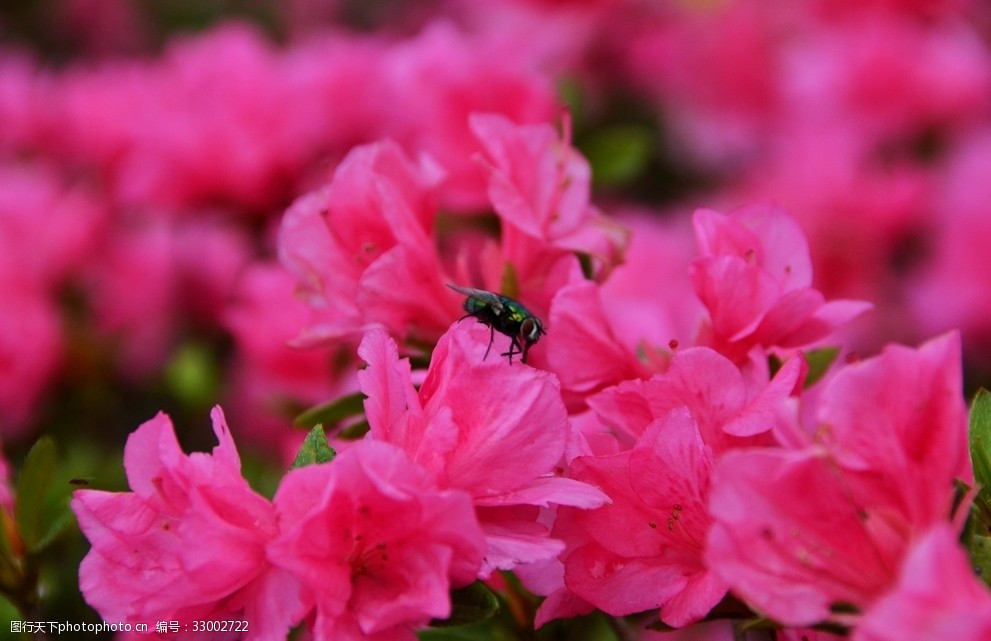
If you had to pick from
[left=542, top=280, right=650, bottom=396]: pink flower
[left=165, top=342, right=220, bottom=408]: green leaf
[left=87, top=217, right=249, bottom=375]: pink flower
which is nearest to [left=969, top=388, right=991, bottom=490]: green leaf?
[left=542, top=280, right=650, bottom=396]: pink flower

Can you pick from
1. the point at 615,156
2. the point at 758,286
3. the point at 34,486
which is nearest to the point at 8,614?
the point at 34,486

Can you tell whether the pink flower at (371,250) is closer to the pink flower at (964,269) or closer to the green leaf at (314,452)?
the green leaf at (314,452)

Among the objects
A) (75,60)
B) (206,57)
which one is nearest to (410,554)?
(206,57)

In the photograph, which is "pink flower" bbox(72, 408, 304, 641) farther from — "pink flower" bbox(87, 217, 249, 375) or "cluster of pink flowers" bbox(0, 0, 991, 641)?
"pink flower" bbox(87, 217, 249, 375)

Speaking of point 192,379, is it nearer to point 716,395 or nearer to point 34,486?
point 34,486

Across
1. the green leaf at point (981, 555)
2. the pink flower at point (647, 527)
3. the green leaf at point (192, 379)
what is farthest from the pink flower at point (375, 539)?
Result: the green leaf at point (192, 379)

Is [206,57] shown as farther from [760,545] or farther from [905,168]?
[760,545]
